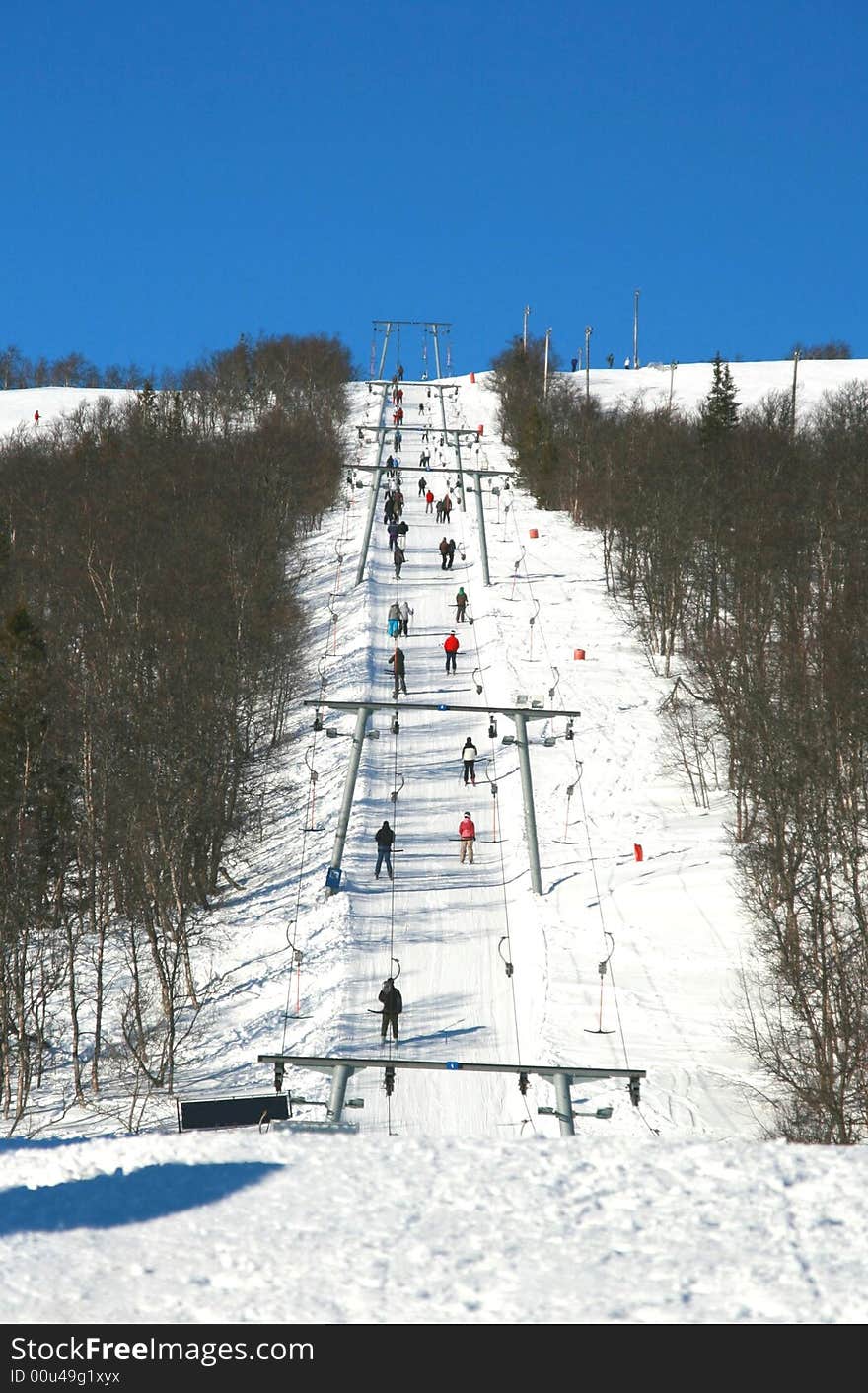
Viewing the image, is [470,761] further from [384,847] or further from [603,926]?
[603,926]

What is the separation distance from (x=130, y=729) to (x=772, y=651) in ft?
52.3

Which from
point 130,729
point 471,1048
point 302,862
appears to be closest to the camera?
point 471,1048

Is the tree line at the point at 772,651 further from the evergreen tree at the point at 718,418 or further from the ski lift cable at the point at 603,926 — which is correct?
the ski lift cable at the point at 603,926

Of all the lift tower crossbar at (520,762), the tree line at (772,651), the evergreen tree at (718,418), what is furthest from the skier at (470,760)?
the evergreen tree at (718,418)

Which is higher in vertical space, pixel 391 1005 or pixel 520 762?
pixel 520 762

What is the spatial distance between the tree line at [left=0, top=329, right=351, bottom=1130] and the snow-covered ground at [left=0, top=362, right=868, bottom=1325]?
1.23 metres

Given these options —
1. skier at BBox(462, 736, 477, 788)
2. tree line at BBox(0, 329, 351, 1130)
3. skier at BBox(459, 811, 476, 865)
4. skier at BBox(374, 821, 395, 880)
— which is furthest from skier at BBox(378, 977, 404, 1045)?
skier at BBox(462, 736, 477, 788)

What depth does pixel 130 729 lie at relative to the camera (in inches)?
1444

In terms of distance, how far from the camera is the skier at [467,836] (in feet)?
97.9

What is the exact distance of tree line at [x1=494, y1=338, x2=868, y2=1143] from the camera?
76.4 feet

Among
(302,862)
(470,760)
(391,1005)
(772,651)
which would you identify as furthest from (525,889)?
(772,651)

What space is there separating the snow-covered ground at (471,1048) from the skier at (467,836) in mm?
556

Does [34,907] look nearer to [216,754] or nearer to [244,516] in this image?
[216,754]
